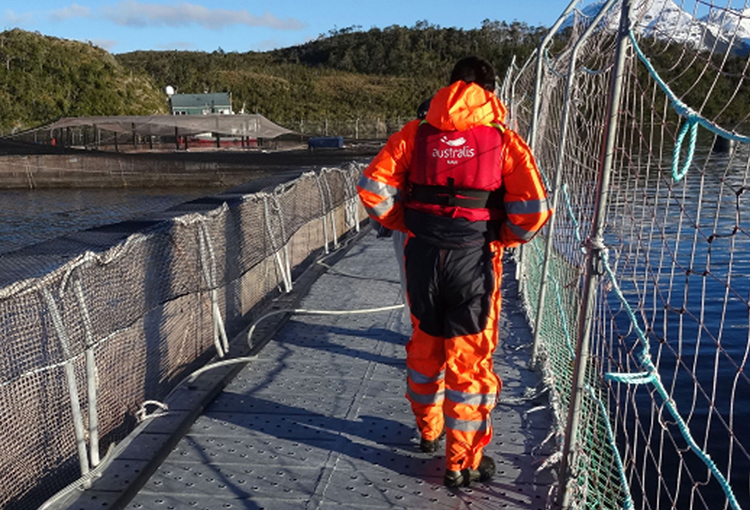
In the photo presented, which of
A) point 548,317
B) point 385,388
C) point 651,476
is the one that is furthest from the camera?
point 548,317

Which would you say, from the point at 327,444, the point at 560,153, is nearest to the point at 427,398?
the point at 327,444

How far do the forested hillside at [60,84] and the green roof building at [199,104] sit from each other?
921 centimetres

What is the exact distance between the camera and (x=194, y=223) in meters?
5.32

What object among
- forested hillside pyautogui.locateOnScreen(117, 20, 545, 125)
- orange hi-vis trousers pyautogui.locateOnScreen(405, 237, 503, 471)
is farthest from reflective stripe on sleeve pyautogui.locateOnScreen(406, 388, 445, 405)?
forested hillside pyautogui.locateOnScreen(117, 20, 545, 125)

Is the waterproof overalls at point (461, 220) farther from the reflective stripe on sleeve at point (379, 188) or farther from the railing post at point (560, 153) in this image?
the railing post at point (560, 153)

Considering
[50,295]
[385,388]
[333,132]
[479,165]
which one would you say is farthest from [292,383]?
[333,132]

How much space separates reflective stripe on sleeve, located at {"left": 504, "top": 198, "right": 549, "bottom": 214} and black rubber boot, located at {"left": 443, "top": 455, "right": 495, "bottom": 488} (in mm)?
1277

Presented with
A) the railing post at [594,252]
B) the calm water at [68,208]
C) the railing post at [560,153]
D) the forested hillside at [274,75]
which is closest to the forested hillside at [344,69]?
the forested hillside at [274,75]

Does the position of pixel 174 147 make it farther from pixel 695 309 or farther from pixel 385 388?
pixel 385 388

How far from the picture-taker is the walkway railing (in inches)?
114

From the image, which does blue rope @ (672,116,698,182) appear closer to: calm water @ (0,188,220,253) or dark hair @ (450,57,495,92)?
dark hair @ (450,57,495,92)

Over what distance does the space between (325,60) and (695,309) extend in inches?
4890

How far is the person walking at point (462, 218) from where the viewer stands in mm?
3355

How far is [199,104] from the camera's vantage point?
5375 centimetres
